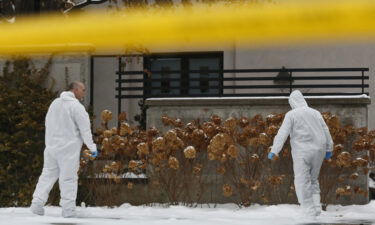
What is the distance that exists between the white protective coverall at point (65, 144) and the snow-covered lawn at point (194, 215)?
357 mm

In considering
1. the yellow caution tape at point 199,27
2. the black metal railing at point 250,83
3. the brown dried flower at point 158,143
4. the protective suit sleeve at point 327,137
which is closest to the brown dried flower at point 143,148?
the brown dried flower at point 158,143

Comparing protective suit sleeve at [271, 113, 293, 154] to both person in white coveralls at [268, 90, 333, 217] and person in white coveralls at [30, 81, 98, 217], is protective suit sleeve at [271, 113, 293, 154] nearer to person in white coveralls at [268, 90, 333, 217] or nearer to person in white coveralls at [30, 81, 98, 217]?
person in white coveralls at [268, 90, 333, 217]

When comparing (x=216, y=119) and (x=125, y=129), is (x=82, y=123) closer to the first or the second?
(x=125, y=129)

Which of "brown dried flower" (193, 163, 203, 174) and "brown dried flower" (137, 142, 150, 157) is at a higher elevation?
"brown dried flower" (137, 142, 150, 157)

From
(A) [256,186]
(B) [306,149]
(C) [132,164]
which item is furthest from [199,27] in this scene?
(B) [306,149]

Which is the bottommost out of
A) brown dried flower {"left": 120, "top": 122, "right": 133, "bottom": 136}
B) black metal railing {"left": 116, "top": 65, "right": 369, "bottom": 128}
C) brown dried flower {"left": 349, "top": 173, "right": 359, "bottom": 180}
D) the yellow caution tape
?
brown dried flower {"left": 349, "top": 173, "right": 359, "bottom": 180}

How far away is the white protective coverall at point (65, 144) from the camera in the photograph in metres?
9.03

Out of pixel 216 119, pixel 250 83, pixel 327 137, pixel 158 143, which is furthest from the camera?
pixel 250 83

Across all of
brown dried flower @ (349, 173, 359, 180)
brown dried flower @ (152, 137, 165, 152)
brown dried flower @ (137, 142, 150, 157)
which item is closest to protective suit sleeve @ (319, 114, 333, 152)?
brown dried flower @ (349, 173, 359, 180)

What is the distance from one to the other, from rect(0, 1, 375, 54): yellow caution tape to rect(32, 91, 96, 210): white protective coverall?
9.62 feet

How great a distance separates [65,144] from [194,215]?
88.6 inches

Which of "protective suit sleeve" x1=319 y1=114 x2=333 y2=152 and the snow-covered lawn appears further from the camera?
"protective suit sleeve" x1=319 y1=114 x2=333 y2=152

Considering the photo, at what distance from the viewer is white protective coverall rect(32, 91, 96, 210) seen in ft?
29.6

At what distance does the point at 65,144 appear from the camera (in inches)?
357
